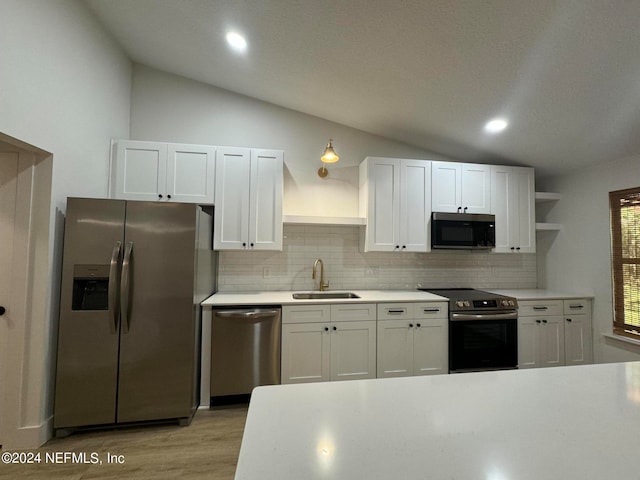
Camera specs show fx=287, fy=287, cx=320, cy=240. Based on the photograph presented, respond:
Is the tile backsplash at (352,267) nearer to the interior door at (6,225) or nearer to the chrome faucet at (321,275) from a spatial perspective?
the chrome faucet at (321,275)

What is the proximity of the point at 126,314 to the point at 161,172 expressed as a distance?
4.40 feet

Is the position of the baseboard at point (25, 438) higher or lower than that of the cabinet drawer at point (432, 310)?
lower

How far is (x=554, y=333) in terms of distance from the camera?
300 cm

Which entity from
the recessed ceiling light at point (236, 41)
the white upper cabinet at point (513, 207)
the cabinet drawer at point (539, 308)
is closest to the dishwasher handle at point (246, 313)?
the recessed ceiling light at point (236, 41)

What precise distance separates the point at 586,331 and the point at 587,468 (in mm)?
3392

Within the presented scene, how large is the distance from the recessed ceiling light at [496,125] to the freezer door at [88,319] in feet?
11.1

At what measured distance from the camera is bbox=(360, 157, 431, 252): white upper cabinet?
3.10 meters

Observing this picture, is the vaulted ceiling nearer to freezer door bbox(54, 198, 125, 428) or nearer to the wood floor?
freezer door bbox(54, 198, 125, 428)

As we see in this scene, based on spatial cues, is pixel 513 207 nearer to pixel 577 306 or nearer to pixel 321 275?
pixel 577 306

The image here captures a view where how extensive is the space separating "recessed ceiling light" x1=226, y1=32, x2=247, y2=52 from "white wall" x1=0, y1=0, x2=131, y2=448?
1.19m

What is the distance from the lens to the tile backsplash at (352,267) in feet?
10.5

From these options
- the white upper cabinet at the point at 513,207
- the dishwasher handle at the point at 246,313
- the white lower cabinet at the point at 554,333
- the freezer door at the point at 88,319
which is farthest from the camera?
the white upper cabinet at the point at 513,207

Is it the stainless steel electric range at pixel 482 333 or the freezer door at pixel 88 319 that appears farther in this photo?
the stainless steel electric range at pixel 482 333

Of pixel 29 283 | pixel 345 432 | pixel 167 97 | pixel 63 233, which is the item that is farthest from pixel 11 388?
pixel 167 97
